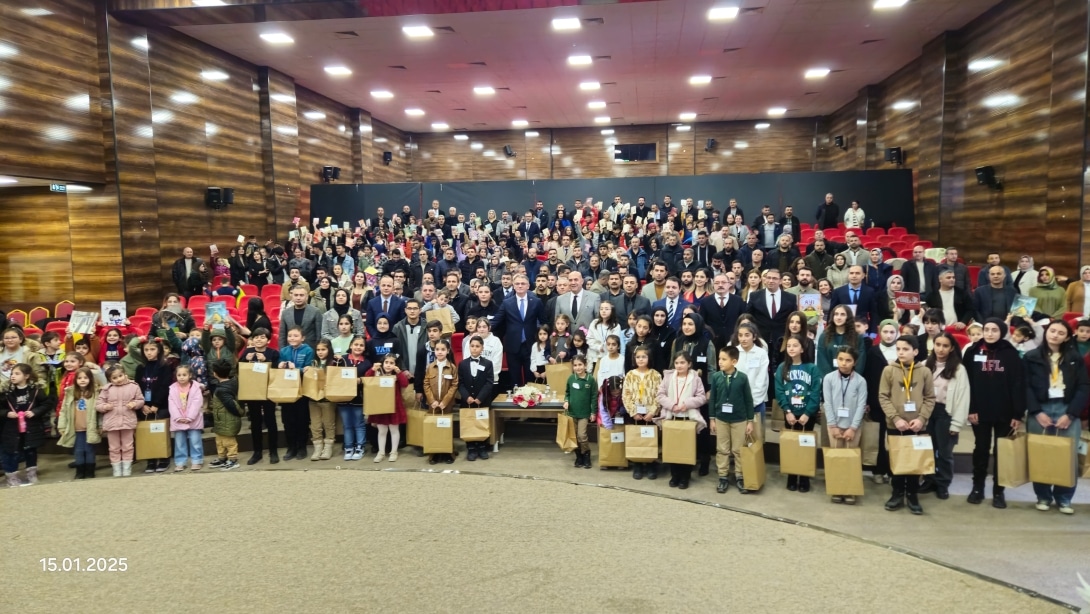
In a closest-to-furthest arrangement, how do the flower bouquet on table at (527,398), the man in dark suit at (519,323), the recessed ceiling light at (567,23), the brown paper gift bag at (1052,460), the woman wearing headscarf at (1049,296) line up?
the brown paper gift bag at (1052,460) < the flower bouquet on table at (527,398) < the man in dark suit at (519,323) < the woman wearing headscarf at (1049,296) < the recessed ceiling light at (567,23)

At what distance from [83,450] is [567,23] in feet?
32.5

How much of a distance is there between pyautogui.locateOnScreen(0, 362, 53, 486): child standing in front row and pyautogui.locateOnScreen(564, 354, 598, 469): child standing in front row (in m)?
5.25

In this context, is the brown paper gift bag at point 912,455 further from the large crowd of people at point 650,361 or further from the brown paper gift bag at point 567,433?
the brown paper gift bag at point 567,433

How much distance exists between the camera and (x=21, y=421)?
6.25 m

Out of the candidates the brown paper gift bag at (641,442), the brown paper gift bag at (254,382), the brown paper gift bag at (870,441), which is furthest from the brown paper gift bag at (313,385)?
the brown paper gift bag at (870,441)

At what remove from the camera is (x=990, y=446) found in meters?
5.45

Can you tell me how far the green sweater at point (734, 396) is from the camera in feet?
18.6

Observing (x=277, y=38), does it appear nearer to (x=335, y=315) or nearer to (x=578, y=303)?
(x=335, y=315)

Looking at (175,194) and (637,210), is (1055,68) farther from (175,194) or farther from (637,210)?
(175,194)

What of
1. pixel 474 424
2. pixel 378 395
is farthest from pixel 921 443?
pixel 378 395

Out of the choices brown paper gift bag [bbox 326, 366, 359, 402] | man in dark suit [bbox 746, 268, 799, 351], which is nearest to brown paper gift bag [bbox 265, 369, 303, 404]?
brown paper gift bag [bbox 326, 366, 359, 402]

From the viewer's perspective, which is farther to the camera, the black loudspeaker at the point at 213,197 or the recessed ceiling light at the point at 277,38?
the black loudspeaker at the point at 213,197

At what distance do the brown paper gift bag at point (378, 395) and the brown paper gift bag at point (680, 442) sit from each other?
9.08 feet

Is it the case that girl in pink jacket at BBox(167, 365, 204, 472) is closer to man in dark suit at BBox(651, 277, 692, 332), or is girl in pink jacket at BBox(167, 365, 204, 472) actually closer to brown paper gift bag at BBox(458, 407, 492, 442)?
brown paper gift bag at BBox(458, 407, 492, 442)
